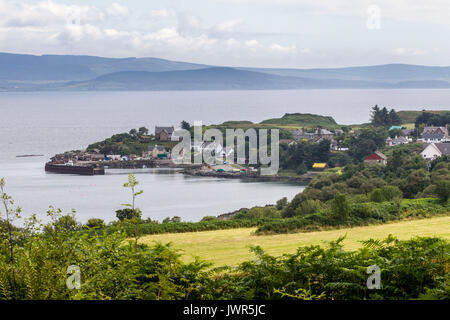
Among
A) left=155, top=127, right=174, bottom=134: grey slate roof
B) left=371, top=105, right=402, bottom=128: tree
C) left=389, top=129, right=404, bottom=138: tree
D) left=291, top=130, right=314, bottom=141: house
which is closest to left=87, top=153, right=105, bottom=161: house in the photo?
left=155, top=127, right=174, bottom=134: grey slate roof

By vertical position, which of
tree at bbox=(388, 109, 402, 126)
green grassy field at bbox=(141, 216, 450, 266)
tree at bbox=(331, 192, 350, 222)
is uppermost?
tree at bbox=(388, 109, 402, 126)

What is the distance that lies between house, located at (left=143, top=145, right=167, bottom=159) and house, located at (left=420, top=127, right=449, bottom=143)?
95.3 feet

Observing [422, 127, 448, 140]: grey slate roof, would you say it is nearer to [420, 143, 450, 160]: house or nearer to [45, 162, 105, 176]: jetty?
[420, 143, 450, 160]: house

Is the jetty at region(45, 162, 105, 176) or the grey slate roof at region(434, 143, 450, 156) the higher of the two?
the grey slate roof at region(434, 143, 450, 156)

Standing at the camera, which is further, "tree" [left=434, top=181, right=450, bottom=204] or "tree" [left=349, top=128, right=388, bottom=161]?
"tree" [left=349, top=128, right=388, bottom=161]

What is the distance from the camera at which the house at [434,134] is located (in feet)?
205

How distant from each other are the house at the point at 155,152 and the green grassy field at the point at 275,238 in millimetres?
49581

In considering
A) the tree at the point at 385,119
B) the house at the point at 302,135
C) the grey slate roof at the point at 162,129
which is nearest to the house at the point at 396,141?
the house at the point at 302,135

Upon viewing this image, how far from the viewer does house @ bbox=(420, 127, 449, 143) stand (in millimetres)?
62344

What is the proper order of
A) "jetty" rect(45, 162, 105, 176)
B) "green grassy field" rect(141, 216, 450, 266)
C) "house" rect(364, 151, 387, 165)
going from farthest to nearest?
"jetty" rect(45, 162, 105, 176) → "house" rect(364, 151, 387, 165) → "green grassy field" rect(141, 216, 450, 266)

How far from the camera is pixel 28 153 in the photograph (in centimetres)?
6569

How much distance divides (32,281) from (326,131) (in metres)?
72.2

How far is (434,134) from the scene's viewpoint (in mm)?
63250
